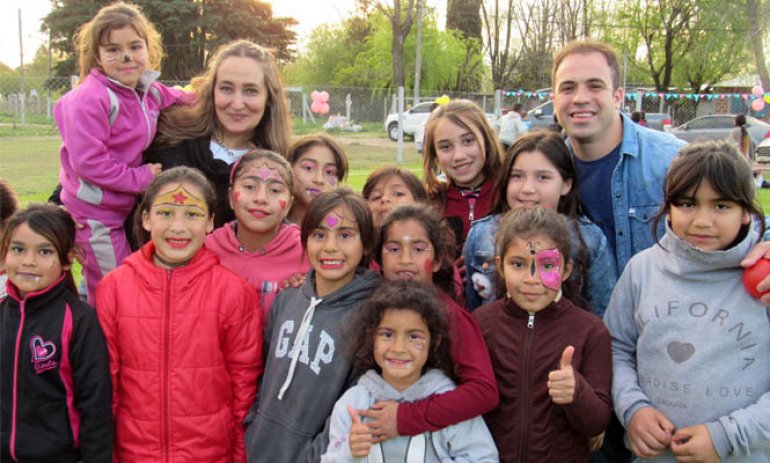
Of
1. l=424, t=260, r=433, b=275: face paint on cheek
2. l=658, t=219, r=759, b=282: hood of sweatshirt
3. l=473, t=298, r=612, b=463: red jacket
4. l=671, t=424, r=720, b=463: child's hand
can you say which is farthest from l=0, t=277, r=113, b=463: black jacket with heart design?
l=658, t=219, r=759, b=282: hood of sweatshirt

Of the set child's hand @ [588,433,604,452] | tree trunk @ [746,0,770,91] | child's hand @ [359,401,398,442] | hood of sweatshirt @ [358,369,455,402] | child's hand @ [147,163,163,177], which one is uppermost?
tree trunk @ [746,0,770,91]

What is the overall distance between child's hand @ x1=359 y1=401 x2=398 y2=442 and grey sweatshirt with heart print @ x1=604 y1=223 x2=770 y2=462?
0.93 m

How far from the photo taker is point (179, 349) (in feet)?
9.27

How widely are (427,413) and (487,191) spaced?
1.61 m

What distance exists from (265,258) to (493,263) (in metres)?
1.17

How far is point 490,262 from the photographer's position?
325cm

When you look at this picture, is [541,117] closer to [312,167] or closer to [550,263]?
[312,167]

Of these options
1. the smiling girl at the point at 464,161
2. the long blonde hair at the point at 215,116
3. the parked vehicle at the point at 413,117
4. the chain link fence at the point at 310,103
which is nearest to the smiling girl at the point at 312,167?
the long blonde hair at the point at 215,116

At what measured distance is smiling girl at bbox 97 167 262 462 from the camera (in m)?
2.80

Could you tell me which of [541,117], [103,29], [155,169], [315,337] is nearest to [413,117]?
[541,117]

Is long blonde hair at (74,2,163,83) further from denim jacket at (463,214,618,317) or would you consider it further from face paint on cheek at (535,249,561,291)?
face paint on cheek at (535,249,561,291)

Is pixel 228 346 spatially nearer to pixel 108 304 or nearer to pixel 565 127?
pixel 108 304

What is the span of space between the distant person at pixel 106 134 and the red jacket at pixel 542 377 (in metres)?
2.19

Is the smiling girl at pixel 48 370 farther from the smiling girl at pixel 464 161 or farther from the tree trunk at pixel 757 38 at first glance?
the tree trunk at pixel 757 38
